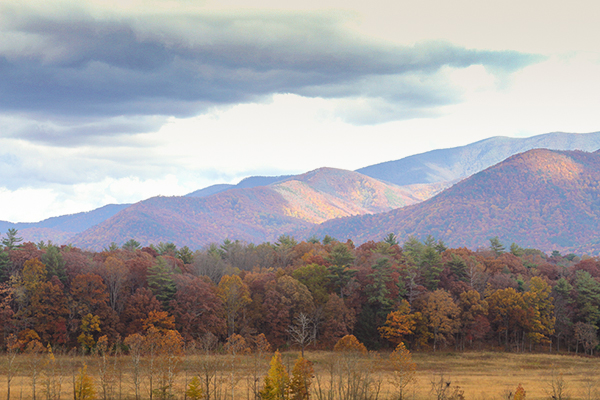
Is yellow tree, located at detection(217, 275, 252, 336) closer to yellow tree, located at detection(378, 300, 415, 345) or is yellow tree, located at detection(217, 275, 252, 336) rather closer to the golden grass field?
the golden grass field

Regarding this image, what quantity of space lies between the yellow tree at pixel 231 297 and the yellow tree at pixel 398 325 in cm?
2699

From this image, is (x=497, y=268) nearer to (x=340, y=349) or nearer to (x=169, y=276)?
(x=340, y=349)

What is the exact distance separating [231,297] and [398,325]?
32.6 metres

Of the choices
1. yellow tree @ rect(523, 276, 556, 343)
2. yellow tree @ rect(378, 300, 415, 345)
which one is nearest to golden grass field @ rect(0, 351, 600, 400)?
yellow tree @ rect(378, 300, 415, 345)

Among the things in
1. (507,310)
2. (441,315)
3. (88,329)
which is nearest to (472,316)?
(507,310)

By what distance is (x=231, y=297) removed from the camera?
339ft

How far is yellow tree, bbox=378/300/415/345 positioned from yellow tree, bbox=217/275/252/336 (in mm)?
26991

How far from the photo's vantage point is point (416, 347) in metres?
105

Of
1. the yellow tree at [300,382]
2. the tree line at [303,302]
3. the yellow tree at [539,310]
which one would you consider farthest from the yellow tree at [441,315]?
the yellow tree at [300,382]

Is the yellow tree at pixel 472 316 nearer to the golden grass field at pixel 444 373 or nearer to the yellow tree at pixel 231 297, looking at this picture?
the golden grass field at pixel 444 373

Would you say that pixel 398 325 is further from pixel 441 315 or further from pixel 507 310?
pixel 507 310

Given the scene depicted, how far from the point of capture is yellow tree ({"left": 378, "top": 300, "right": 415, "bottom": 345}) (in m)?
103

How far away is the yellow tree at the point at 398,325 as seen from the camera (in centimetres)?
10338

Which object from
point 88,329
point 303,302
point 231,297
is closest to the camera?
point 88,329
